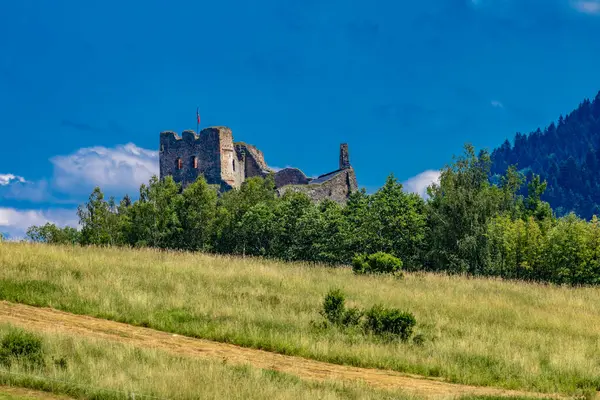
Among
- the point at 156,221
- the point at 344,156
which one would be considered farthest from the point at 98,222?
the point at 344,156

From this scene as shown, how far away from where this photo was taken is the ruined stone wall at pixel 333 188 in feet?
225

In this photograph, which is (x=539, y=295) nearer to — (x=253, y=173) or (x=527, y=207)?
(x=527, y=207)

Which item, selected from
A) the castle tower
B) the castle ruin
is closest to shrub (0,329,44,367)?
the castle ruin

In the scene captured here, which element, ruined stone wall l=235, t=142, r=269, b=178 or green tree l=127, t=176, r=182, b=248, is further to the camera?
ruined stone wall l=235, t=142, r=269, b=178

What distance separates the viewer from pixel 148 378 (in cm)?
1084

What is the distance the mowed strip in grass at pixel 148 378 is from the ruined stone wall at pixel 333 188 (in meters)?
53.6

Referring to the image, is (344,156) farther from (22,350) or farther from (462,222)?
(22,350)

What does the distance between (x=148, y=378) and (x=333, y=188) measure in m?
62.0

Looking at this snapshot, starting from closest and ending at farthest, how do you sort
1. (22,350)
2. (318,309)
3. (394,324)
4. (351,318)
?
(22,350) → (394,324) → (351,318) → (318,309)

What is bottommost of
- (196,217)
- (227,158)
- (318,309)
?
(318,309)

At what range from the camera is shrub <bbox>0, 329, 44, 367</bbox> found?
1158 centimetres

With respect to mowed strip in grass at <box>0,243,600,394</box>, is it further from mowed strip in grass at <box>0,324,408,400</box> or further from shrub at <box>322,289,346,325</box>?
mowed strip in grass at <box>0,324,408,400</box>

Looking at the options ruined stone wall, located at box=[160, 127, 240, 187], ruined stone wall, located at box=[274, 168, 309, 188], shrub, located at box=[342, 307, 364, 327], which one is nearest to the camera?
shrub, located at box=[342, 307, 364, 327]

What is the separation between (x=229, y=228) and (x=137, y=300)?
1483 inches
